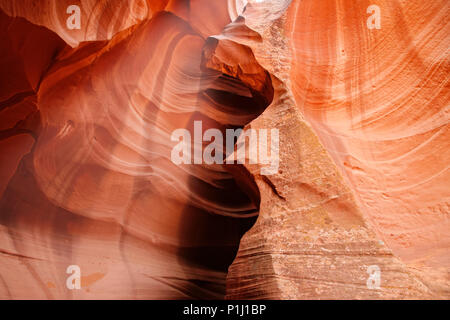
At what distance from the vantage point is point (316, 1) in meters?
4.27

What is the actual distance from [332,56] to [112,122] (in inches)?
110

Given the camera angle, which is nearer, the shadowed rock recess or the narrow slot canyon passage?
the shadowed rock recess

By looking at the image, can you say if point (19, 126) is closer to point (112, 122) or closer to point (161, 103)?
point (112, 122)

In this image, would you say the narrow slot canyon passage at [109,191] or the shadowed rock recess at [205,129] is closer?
the shadowed rock recess at [205,129]

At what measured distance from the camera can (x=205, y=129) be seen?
15.7 feet

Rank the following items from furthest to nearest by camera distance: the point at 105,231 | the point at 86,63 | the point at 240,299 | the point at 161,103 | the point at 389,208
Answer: the point at 161,103, the point at 86,63, the point at 105,231, the point at 389,208, the point at 240,299

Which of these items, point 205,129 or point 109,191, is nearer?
point 109,191

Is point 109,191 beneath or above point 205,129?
beneath

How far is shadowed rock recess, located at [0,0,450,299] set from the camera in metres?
3.01

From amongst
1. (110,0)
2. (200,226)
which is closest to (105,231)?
(200,226)

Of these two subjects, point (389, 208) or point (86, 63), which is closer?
point (389, 208)

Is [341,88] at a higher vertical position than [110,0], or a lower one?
lower

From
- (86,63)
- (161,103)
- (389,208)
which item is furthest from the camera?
(161,103)

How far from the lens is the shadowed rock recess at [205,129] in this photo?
9.87 feet
